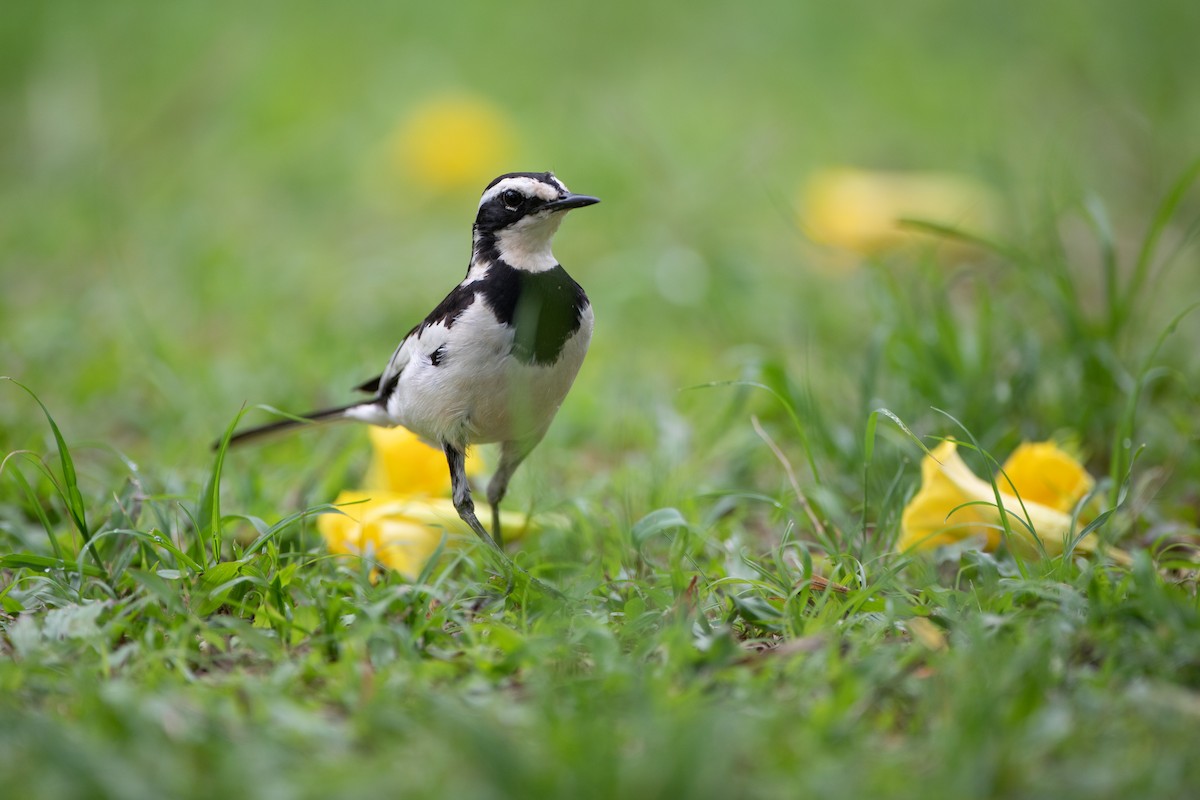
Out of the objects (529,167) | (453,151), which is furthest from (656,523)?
(453,151)

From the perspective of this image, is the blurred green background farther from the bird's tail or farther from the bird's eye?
the bird's eye

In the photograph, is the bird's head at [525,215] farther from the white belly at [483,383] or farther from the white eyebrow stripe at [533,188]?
the white belly at [483,383]

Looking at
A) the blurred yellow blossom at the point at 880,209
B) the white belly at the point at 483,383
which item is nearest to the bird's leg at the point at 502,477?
the white belly at the point at 483,383

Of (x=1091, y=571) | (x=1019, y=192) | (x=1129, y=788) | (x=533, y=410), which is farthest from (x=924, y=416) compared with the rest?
(x=1019, y=192)

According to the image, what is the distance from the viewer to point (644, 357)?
578 cm

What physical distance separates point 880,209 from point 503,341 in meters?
4.31

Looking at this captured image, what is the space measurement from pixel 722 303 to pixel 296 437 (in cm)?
235

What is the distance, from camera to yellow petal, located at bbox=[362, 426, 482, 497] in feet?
13.3

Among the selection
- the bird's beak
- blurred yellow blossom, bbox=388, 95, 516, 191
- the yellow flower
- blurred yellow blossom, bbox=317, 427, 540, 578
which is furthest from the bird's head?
blurred yellow blossom, bbox=388, 95, 516, 191

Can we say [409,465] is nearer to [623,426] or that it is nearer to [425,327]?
[425,327]

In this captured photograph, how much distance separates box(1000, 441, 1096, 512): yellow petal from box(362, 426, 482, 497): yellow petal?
184 cm

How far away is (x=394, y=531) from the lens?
3564 millimetres

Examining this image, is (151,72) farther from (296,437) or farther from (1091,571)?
(1091,571)

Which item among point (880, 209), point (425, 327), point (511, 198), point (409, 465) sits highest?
point (511, 198)
